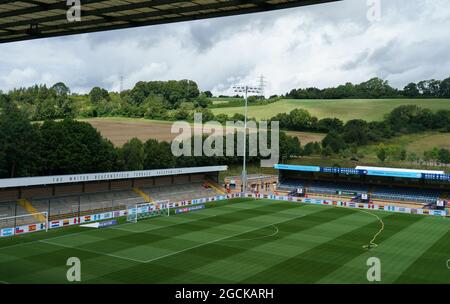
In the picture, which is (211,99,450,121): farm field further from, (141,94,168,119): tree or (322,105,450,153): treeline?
(141,94,168,119): tree

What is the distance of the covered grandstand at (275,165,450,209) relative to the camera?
6200cm

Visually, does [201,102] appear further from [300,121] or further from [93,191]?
[93,191]

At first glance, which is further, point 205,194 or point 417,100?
point 417,100

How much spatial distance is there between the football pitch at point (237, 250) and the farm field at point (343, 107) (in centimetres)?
9869

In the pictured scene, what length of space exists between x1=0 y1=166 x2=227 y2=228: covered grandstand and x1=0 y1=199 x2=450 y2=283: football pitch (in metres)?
6.76

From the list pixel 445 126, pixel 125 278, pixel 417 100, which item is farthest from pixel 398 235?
pixel 417 100

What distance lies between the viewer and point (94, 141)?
6712cm

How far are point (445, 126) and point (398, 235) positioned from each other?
10195 cm

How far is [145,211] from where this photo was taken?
47969 millimetres

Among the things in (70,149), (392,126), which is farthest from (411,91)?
(70,149)

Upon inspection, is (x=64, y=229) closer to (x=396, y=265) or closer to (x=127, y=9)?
(x=396, y=265)

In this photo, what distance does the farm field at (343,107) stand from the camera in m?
143

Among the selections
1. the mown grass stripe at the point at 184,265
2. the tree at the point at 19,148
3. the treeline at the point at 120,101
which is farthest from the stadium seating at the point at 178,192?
the treeline at the point at 120,101
